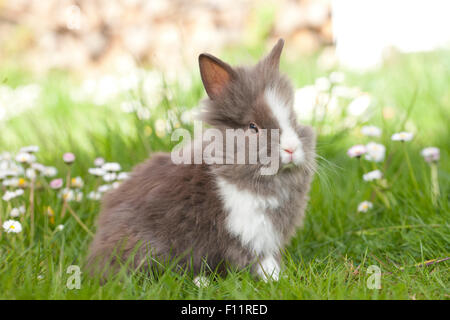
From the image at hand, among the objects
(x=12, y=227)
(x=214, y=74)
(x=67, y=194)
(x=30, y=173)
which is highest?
(x=214, y=74)

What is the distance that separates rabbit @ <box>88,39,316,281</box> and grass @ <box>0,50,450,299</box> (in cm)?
11

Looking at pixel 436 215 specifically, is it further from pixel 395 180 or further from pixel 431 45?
pixel 431 45

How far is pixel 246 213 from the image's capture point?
231 centimetres

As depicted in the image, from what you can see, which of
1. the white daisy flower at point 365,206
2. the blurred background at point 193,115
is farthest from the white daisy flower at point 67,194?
the white daisy flower at point 365,206

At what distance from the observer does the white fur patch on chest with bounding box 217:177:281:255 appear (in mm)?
2305

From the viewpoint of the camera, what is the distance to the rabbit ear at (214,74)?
2.28 m

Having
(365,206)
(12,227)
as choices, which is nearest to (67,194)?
(12,227)

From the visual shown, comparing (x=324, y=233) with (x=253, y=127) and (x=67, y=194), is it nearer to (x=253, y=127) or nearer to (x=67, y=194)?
(x=253, y=127)

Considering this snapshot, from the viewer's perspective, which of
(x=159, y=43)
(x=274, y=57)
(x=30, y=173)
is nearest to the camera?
(x=274, y=57)

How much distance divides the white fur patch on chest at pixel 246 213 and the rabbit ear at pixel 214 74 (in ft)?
1.42

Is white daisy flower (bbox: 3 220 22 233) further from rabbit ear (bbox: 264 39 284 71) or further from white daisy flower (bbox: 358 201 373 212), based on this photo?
white daisy flower (bbox: 358 201 373 212)

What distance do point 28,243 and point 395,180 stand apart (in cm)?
237

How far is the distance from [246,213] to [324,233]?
894 mm
